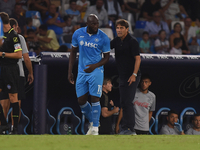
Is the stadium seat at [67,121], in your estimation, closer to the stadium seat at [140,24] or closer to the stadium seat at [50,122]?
the stadium seat at [50,122]

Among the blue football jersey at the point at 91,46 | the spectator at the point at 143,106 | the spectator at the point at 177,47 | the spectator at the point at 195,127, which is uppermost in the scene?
the spectator at the point at 177,47

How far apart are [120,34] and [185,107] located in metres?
2.83

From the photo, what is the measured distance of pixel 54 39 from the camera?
858 cm

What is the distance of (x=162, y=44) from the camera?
9.43 meters

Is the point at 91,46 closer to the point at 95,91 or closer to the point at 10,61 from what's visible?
the point at 95,91

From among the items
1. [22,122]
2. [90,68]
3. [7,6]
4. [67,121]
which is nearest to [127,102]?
[90,68]

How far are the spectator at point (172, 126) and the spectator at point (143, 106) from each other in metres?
Answer: 0.50

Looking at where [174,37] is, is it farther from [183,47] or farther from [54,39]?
[54,39]

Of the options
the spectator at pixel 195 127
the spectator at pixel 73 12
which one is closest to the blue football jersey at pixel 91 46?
the spectator at pixel 195 127

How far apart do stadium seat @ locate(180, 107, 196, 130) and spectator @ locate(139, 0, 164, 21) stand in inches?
171

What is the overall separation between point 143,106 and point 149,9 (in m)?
5.37

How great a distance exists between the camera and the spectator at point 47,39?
8.28 meters

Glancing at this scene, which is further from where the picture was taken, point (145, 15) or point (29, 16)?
point (145, 15)
